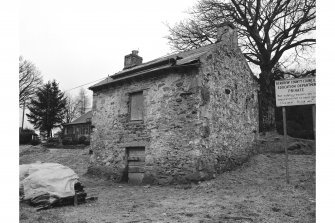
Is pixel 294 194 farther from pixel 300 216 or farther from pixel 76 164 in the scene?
pixel 76 164

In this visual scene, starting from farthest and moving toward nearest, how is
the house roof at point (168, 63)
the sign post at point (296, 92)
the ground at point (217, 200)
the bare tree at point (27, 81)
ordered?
the bare tree at point (27, 81) < the house roof at point (168, 63) < the sign post at point (296, 92) < the ground at point (217, 200)

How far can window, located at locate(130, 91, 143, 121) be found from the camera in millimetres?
11695

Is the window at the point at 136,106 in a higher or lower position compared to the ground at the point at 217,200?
higher

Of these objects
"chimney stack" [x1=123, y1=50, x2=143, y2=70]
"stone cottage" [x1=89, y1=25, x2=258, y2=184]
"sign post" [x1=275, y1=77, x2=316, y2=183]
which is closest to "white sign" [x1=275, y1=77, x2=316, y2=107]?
"sign post" [x1=275, y1=77, x2=316, y2=183]

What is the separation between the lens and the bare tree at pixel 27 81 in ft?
104

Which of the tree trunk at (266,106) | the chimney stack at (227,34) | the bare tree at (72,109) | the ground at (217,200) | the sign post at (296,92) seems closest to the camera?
the ground at (217,200)

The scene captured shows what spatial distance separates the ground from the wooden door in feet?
2.24

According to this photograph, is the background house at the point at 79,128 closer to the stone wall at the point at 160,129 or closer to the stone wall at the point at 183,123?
the stone wall at the point at 183,123

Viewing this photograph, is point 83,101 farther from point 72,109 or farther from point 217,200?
point 217,200

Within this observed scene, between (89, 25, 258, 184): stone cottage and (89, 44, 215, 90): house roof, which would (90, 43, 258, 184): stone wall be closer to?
(89, 25, 258, 184): stone cottage

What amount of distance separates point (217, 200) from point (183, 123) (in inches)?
140

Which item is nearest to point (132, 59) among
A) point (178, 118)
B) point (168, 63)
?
point (168, 63)

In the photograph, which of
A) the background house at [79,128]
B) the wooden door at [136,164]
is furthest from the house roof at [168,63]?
the background house at [79,128]

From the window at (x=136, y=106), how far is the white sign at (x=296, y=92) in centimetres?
576
